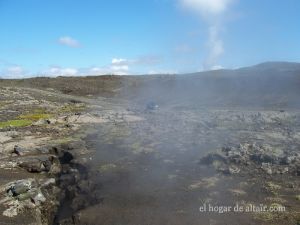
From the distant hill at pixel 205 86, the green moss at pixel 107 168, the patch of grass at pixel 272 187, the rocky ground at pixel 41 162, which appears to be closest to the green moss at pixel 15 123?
the rocky ground at pixel 41 162

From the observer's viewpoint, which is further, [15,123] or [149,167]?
[15,123]

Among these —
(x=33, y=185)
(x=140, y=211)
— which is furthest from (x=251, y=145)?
(x=33, y=185)

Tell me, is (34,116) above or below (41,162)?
above

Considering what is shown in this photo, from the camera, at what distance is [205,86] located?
64.1 metres

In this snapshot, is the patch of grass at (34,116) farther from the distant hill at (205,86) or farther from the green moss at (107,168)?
the distant hill at (205,86)

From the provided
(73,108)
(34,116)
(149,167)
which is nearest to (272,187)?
(149,167)

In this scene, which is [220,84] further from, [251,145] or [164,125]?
[251,145]

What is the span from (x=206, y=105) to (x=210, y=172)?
1170 inches

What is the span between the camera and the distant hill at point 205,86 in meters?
50.6

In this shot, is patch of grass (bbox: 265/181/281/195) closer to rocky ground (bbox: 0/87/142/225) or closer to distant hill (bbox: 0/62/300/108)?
rocky ground (bbox: 0/87/142/225)

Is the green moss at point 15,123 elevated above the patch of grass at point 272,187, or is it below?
above

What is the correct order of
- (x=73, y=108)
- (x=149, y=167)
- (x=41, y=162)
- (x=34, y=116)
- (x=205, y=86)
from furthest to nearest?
(x=205, y=86), (x=73, y=108), (x=34, y=116), (x=41, y=162), (x=149, y=167)

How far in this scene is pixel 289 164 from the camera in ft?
70.7

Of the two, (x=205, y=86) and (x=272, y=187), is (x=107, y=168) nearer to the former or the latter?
(x=272, y=187)
